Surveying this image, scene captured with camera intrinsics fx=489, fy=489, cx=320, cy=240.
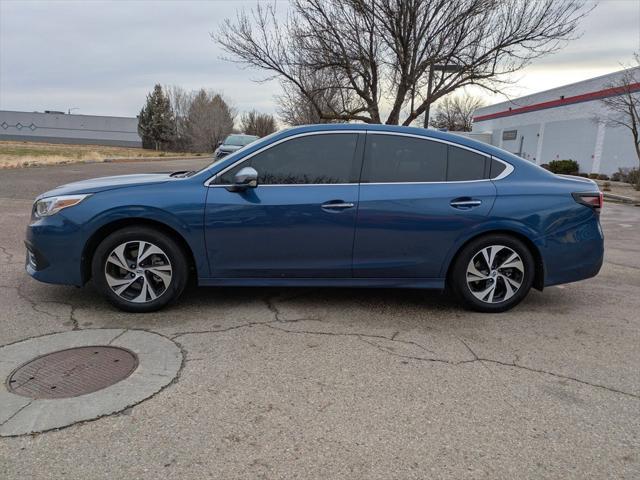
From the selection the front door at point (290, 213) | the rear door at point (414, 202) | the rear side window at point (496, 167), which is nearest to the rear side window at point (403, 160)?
the rear door at point (414, 202)

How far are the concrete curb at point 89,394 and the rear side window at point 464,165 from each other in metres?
2.84

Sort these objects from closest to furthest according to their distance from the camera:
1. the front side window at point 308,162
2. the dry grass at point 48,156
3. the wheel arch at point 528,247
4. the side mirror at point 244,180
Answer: the side mirror at point 244,180 → the front side window at point 308,162 → the wheel arch at point 528,247 → the dry grass at point 48,156

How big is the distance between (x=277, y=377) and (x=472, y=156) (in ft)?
8.96

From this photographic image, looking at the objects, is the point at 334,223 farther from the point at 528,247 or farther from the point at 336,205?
the point at 528,247

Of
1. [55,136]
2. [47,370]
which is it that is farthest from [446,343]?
[55,136]

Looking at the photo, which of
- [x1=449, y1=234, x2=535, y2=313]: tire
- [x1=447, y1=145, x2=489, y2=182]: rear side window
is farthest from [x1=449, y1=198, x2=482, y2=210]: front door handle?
[x1=449, y1=234, x2=535, y2=313]: tire

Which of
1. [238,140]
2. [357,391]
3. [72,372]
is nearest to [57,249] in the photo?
[72,372]

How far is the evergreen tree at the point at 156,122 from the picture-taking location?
80.3 metres

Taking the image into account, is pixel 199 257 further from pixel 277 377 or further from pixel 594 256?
pixel 594 256

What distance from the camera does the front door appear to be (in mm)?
4250

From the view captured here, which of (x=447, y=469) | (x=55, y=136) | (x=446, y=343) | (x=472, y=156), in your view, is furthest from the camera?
(x=55, y=136)

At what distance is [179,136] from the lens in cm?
8381

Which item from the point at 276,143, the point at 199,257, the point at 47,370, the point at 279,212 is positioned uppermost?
the point at 276,143

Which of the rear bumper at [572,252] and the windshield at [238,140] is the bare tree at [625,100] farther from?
the rear bumper at [572,252]
